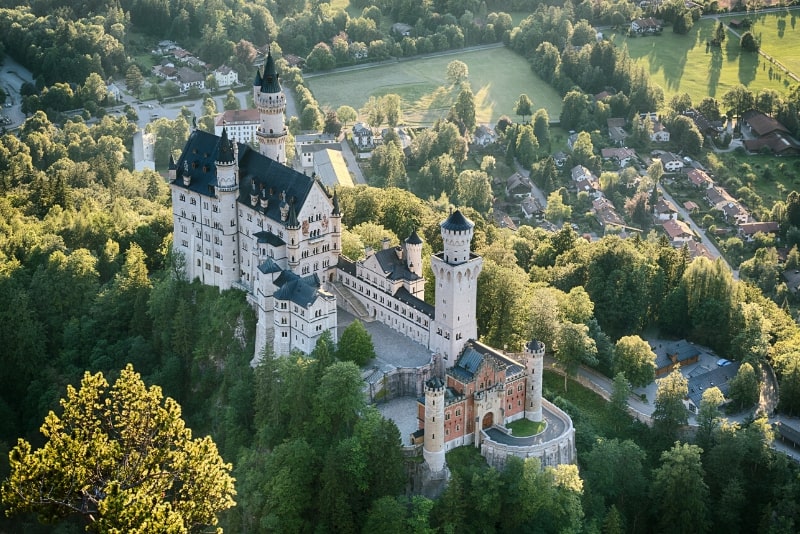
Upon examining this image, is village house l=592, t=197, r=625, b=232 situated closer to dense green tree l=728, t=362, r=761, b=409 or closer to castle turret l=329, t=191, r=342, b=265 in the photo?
dense green tree l=728, t=362, r=761, b=409

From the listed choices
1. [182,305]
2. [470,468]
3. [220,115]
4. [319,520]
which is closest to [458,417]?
[470,468]

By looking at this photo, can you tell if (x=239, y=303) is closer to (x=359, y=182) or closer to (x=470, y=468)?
(x=470, y=468)

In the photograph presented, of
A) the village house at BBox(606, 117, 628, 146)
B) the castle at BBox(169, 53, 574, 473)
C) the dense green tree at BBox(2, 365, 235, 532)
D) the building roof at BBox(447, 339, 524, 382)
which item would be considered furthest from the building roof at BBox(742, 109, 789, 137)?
the dense green tree at BBox(2, 365, 235, 532)

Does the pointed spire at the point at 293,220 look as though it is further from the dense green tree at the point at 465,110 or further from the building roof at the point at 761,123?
the building roof at the point at 761,123

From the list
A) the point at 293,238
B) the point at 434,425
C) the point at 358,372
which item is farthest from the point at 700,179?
the point at 434,425

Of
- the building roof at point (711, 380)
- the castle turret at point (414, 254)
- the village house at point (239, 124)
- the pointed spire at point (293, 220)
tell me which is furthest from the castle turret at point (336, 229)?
the village house at point (239, 124)

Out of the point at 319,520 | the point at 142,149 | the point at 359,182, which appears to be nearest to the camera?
the point at 319,520
